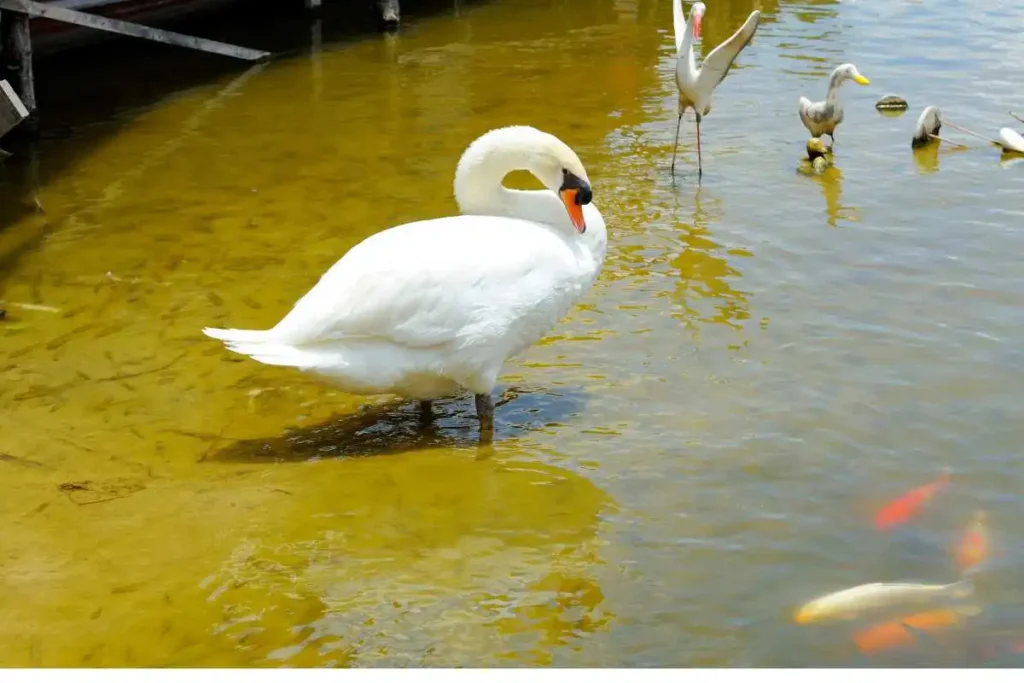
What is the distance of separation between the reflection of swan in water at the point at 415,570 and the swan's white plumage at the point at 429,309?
1.54 ft

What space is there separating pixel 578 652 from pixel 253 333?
2.17 m

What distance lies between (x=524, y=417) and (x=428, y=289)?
105cm

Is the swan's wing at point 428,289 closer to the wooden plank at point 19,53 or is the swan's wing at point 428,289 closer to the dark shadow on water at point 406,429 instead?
the dark shadow on water at point 406,429

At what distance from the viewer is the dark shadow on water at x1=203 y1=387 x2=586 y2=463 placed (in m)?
A: 6.32

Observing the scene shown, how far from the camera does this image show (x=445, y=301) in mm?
5934

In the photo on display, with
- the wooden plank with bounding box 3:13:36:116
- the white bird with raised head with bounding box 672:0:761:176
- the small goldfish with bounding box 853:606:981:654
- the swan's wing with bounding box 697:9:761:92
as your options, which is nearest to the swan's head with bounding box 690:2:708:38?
the white bird with raised head with bounding box 672:0:761:176

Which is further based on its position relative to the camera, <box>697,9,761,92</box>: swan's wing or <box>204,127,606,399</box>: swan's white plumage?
<box>697,9,761,92</box>: swan's wing

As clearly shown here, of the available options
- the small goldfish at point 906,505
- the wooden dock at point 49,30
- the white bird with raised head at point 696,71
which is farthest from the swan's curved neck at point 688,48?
the small goldfish at point 906,505

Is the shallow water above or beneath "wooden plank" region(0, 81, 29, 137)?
beneath

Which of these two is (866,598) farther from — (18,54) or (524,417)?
(18,54)

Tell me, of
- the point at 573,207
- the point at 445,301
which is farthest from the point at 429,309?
the point at 573,207

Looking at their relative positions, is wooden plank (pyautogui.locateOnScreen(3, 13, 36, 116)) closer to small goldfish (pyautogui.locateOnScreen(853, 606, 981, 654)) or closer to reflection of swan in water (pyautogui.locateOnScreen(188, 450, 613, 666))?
reflection of swan in water (pyautogui.locateOnScreen(188, 450, 613, 666))

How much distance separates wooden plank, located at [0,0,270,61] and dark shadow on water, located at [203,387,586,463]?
6.26 m
